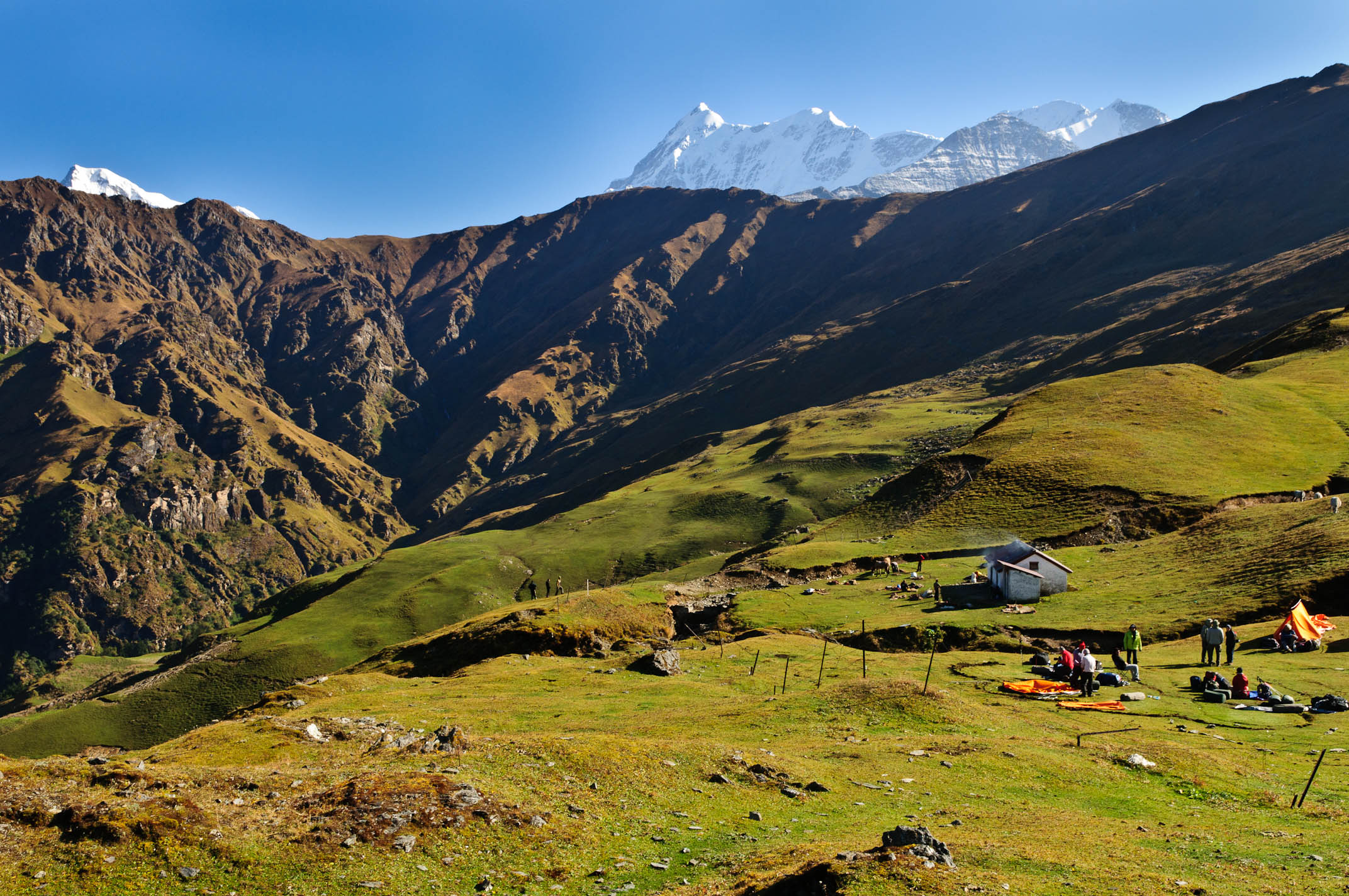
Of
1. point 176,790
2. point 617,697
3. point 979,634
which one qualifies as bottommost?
point 979,634

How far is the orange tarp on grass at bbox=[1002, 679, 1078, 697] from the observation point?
3312 centimetres

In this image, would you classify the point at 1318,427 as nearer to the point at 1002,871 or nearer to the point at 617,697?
the point at 617,697

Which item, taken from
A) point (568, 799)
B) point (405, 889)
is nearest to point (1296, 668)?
point (568, 799)

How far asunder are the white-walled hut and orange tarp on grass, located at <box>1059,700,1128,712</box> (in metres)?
23.4

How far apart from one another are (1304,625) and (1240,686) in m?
10.8

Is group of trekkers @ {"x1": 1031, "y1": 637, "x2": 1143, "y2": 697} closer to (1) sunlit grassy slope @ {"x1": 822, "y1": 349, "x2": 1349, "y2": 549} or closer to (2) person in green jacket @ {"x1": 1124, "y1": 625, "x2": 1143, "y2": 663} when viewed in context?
(2) person in green jacket @ {"x1": 1124, "y1": 625, "x2": 1143, "y2": 663}

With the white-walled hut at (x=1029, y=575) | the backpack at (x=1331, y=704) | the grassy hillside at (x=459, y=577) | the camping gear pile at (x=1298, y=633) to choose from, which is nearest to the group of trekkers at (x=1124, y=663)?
the camping gear pile at (x=1298, y=633)

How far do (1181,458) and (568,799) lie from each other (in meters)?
80.8

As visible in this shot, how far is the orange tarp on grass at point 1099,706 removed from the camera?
3038 cm

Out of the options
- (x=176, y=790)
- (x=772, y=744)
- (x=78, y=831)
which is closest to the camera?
(x=78, y=831)

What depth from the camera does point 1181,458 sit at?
79.5m

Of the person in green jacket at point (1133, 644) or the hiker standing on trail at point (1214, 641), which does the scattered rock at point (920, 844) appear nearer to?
the person in green jacket at point (1133, 644)

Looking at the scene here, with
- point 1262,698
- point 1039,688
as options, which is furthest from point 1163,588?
point 1039,688

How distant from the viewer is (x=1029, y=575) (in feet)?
176
